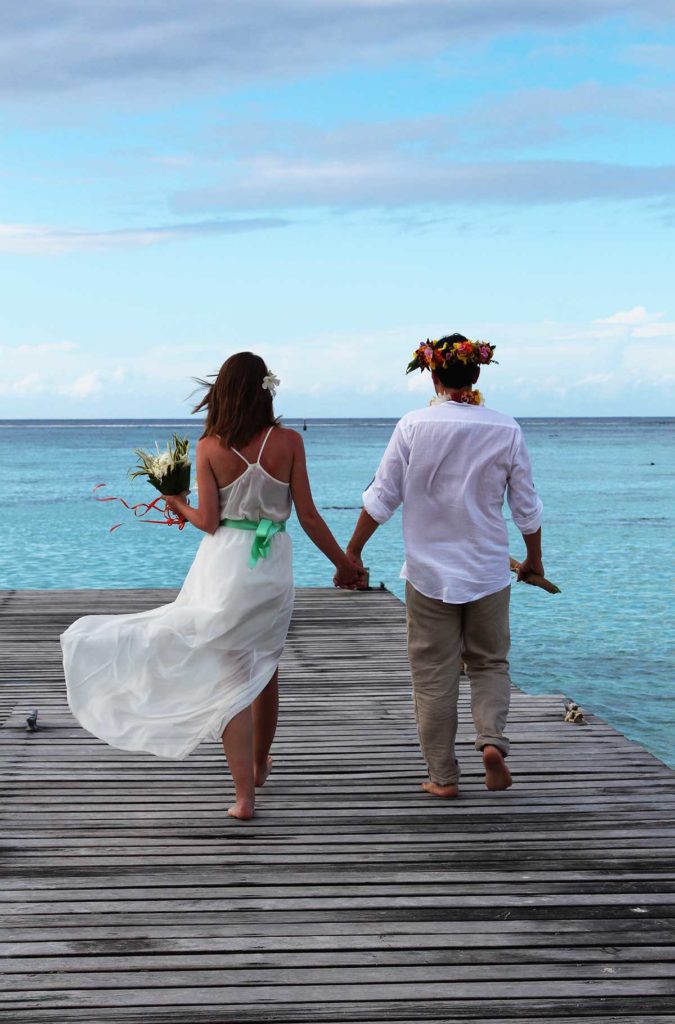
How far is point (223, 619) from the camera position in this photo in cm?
403

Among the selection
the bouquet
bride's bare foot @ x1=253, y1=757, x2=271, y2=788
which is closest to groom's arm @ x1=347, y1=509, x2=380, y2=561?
the bouquet

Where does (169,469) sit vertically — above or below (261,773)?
above

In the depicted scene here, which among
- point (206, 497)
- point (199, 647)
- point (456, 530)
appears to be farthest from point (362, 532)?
point (199, 647)

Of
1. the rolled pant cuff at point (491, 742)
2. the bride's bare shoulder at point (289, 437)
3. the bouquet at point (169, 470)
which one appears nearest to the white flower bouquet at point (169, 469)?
the bouquet at point (169, 470)

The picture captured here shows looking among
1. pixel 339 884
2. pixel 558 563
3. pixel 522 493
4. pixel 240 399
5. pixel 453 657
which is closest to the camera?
pixel 339 884

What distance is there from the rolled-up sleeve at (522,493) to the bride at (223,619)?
2.01 feet

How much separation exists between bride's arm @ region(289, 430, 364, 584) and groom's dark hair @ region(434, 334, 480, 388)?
584 mm

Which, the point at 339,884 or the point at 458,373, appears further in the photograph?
the point at 458,373

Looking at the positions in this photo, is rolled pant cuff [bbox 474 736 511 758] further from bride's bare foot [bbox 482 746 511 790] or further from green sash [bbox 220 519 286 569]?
green sash [bbox 220 519 286 569]

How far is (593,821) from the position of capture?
13.6 ft

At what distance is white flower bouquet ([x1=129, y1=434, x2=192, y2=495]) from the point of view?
167 inches

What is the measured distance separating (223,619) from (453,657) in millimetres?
865

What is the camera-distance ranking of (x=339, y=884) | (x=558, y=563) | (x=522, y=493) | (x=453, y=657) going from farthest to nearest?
(x=558, y=563), (x=453, y=657), (x=522, y=493), (x=339, y=884)

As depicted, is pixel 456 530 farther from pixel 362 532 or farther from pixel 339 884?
pixel 339 884
